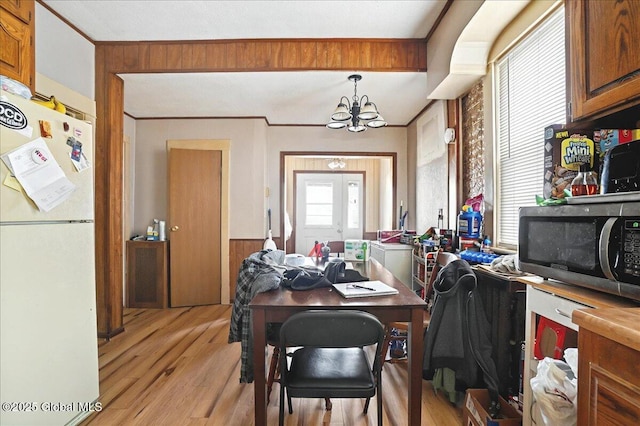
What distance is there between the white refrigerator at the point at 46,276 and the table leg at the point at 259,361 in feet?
3.37

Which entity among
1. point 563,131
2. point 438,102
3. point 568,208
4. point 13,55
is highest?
point 438,102

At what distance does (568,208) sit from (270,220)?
12.4 ft

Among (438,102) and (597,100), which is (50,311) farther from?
(438,102)

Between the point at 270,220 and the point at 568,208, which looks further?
the point at 270,220

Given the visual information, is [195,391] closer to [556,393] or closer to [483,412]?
[483,412]

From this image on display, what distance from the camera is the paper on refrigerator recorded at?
4.43 ft

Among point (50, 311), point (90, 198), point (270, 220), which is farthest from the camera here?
point (270, 220)

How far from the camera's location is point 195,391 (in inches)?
80.6

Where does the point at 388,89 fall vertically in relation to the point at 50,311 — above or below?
above

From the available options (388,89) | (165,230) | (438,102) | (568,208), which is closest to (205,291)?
(165,230)

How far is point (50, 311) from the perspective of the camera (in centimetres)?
151

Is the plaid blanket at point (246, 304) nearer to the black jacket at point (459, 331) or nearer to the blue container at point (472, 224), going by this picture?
the black jacket at point (459, 331)

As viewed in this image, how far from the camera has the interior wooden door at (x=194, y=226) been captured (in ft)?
12.7

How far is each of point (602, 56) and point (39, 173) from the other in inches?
93.9
